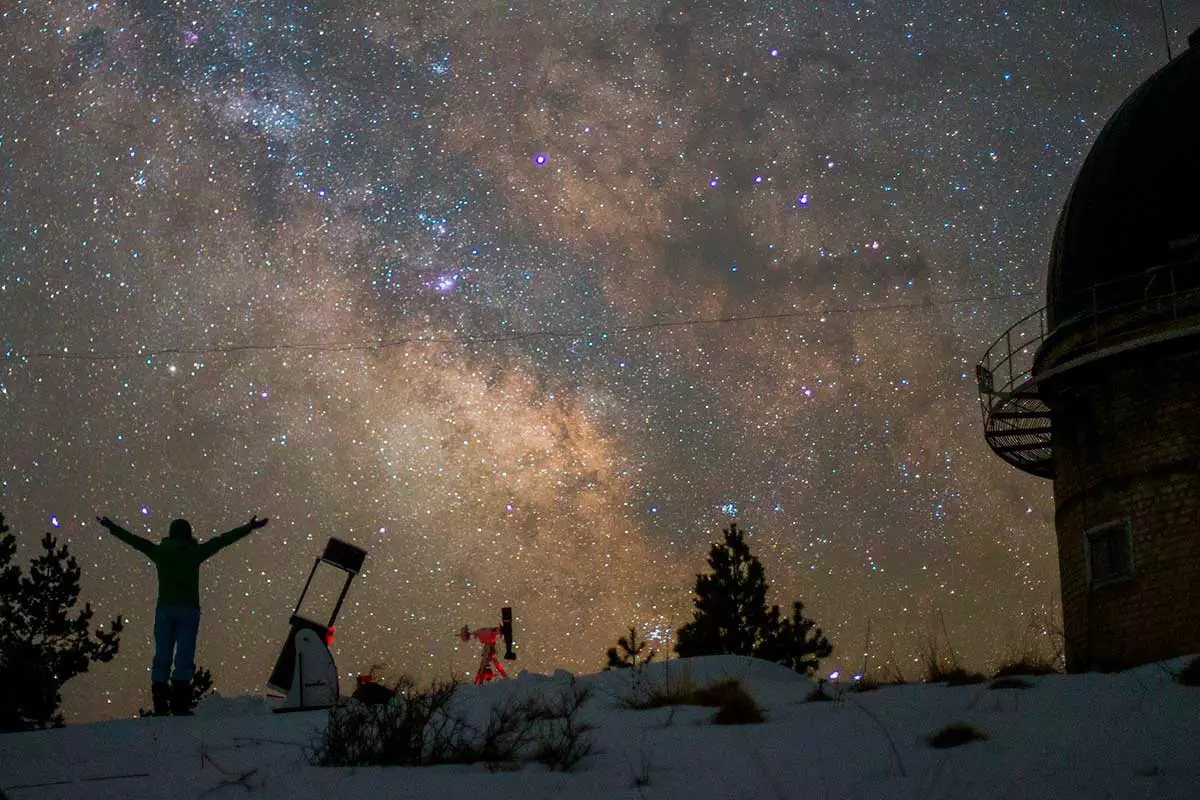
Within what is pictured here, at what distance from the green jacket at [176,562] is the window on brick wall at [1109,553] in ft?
45.0

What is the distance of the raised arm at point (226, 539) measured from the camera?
11.1 metres

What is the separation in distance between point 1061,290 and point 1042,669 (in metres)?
10.4

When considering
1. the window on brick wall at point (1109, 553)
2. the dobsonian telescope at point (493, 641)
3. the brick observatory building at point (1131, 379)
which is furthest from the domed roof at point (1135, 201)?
the dobsonian telescope at point (493, 641)

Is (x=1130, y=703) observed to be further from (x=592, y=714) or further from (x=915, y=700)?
(x=592, y=714)

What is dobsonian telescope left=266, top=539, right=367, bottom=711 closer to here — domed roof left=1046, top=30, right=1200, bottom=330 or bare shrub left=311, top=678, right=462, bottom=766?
bare shrub left=311, top=678, right=462, bottom=766

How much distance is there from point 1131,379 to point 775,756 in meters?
14.7

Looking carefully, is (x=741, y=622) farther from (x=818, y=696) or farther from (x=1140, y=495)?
(x=818, y=696)

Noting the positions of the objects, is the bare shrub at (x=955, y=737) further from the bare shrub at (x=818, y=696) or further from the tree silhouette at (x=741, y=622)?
the tree silhouette at (x=741, y=622)

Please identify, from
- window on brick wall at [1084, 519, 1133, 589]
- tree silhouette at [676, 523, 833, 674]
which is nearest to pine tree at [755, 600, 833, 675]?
tree silhouette at [676, 523, 833, 674]

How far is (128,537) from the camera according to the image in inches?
439

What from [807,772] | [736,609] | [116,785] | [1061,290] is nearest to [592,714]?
[807,772]

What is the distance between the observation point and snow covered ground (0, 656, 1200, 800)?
5.57 metres

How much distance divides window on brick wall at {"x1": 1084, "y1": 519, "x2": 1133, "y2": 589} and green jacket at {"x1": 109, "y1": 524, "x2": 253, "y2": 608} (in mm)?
13716

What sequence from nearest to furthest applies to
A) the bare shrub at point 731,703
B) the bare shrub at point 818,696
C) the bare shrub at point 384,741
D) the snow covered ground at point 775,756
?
the snow covered ground at point 775,756
the bare shrub at point 384,741
the bare shrub at point 731,703
the bare shrub at point 818,696
